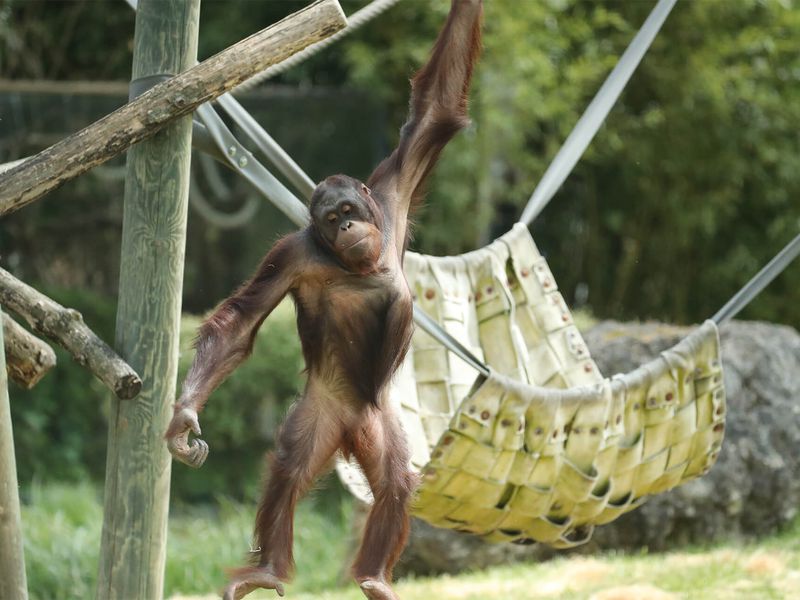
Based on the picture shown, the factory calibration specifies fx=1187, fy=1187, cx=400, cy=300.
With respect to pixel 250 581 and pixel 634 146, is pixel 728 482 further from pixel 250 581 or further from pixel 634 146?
pixel 634 146

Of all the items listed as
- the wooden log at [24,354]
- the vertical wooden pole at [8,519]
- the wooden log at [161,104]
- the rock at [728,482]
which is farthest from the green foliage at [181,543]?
the wooden log at [161,104]

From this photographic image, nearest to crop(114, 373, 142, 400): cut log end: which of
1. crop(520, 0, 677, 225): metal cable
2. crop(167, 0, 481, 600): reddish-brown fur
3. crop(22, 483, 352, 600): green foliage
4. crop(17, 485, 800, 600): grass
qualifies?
crop(167, 0, 481, 600): reddish-brown fur

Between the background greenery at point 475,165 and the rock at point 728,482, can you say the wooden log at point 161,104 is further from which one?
the background greenery at point 475,165

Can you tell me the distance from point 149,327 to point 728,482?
12.8 feet

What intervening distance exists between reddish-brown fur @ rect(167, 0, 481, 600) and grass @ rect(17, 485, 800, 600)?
152 centimetres

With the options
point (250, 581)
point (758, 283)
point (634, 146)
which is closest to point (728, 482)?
point (758, 283)

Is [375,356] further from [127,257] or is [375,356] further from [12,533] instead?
[12,533]

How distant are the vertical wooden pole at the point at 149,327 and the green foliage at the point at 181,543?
2612 millimetres

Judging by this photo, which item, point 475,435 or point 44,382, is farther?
point 44,382

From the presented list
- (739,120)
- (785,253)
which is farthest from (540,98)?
(785,253)

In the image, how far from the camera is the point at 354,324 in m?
3.36

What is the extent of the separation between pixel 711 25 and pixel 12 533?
7.59 m

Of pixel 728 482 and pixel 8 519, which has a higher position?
pixel 8 519

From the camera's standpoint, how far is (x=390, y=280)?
337cm
